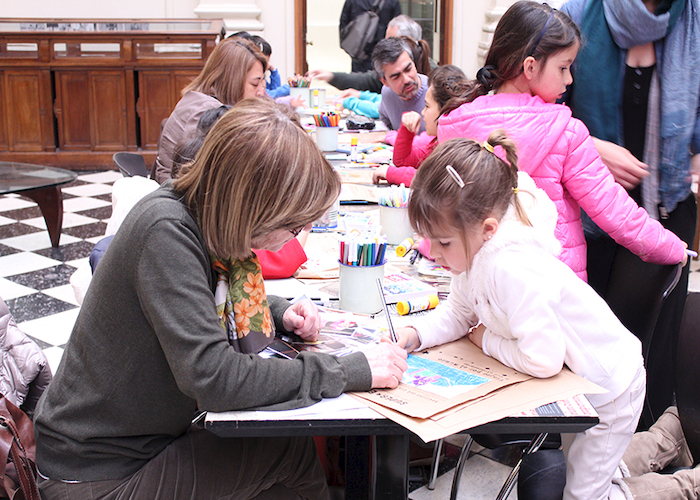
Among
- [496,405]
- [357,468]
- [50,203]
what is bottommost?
[357,468]

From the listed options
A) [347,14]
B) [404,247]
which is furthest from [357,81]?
[404,247]

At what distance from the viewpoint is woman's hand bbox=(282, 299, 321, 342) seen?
1480 millimetres

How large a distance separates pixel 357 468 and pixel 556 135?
3.39ft

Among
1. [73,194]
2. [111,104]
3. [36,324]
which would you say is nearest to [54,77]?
[111,104]

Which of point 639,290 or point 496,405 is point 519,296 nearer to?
point 496,405

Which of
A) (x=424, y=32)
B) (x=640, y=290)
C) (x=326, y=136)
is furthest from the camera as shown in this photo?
(x=424, y=32)

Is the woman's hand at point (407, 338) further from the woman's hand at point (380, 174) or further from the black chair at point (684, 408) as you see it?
the woman's hand at point (380, 174)

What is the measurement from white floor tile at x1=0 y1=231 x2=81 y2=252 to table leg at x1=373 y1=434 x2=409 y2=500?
398cm

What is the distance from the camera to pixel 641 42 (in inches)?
78.0

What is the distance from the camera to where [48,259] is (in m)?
4.39

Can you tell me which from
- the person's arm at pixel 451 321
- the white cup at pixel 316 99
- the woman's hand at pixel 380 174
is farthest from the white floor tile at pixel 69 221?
the person's arm at pixel 451 321

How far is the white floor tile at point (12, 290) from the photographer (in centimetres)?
378

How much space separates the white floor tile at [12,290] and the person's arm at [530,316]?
327 centimetres

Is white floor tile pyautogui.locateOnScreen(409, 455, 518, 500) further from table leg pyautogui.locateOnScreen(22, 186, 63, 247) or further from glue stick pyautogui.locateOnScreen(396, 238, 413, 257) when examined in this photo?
table leg pyautogui.locateOnScreen(22, 186, 63, 247)
